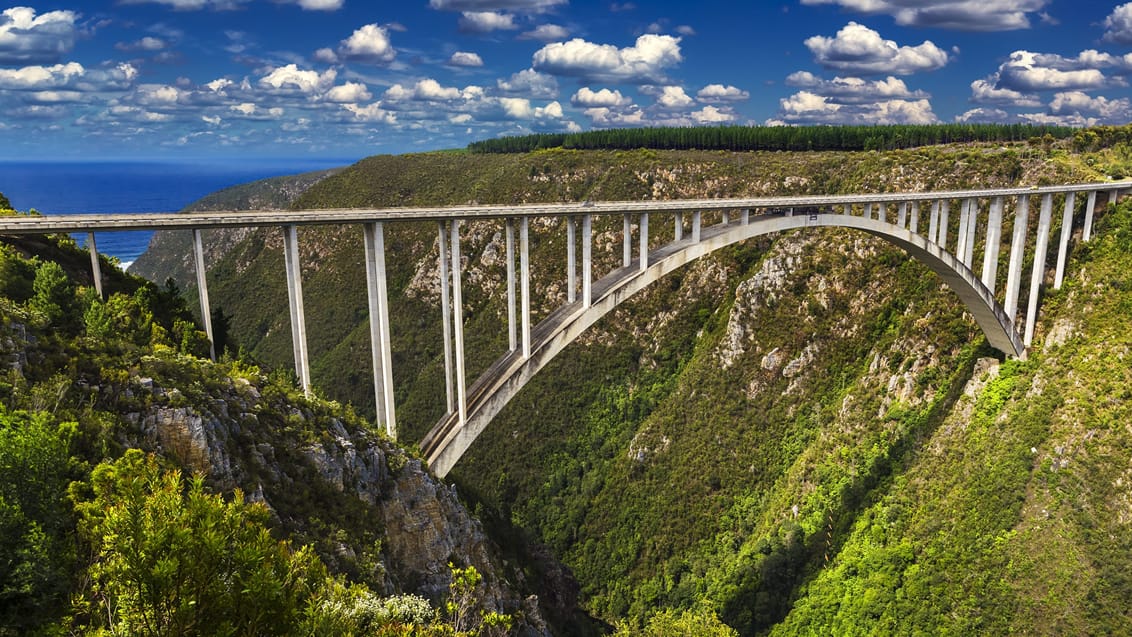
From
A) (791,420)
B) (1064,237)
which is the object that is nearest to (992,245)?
(1064,237)

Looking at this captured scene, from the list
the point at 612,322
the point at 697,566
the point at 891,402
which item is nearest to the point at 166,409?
the point at 697,566

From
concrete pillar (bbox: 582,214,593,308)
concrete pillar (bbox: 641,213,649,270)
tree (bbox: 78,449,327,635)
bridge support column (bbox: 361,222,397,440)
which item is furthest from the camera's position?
concrete pillar (bbox: 641,213,649,270)

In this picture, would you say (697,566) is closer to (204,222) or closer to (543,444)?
(543,444)

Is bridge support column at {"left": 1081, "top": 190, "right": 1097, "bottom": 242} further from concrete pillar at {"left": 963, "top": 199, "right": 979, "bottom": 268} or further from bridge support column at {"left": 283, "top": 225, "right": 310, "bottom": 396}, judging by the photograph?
bridge support column at {"left": 283, "top": 225, "right": 310, "bottom": 396}

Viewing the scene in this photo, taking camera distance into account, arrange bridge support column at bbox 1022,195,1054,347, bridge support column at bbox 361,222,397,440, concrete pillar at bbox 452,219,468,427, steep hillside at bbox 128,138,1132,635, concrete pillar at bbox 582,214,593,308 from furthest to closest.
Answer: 1. bridge support column at bbox 1022,195,1054,347
2. steep hillside at bbox 128,138,1132,635
3. concrete pillar at bbox 582,214,593,308
4. concrete pillar at bbox 452,219,468,427
5. bridge support column at bbox 361,222,397,440

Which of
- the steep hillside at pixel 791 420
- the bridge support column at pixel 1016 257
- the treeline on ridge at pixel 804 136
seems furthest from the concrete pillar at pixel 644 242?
the treeline on ridge at pixel 804 136

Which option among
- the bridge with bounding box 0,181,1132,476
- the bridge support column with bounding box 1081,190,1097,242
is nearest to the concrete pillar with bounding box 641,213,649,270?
the bridge with bounding box 0,181,1132,476

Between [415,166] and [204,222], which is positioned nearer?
[204,222]
